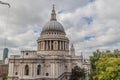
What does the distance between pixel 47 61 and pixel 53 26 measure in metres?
16.1

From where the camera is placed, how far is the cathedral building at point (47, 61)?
77.1 m

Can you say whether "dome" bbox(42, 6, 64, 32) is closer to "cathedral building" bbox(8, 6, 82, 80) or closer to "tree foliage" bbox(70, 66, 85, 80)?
"cathedral building" bbox(8, 6, 82, 80)

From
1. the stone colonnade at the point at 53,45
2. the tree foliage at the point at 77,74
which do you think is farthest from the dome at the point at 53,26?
the tree foliage at the point at 77,74

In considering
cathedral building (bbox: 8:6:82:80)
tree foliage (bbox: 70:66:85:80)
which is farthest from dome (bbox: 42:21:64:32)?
tree foliage (bbox: 70:66:85:80)

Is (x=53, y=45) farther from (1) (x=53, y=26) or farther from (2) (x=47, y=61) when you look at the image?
(2) (x=47, y=61)

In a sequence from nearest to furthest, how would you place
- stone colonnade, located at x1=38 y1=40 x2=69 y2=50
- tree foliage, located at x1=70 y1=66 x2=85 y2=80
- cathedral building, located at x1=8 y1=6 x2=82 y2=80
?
tree foliage, located at x1=70 y1=66 x2=85 y2=80
cathedral building, located at x1=8 y1=6 x2=82 y2=80
stone colonnade, located at x1=38 y1=40 x2=69 y2=50

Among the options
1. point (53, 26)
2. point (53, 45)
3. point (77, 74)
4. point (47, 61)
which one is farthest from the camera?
point (53, 26)

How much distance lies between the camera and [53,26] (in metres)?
89.2

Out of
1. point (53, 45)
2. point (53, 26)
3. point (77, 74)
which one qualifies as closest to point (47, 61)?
point (53, 45)

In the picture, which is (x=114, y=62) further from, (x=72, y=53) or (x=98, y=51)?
(x=72, y=53)

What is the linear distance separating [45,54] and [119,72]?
50.3 m

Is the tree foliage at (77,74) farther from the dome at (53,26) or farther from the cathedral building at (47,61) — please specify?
the dome at (53,26)

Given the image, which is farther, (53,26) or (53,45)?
(53,26)

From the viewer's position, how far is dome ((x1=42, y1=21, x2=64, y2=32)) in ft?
292
